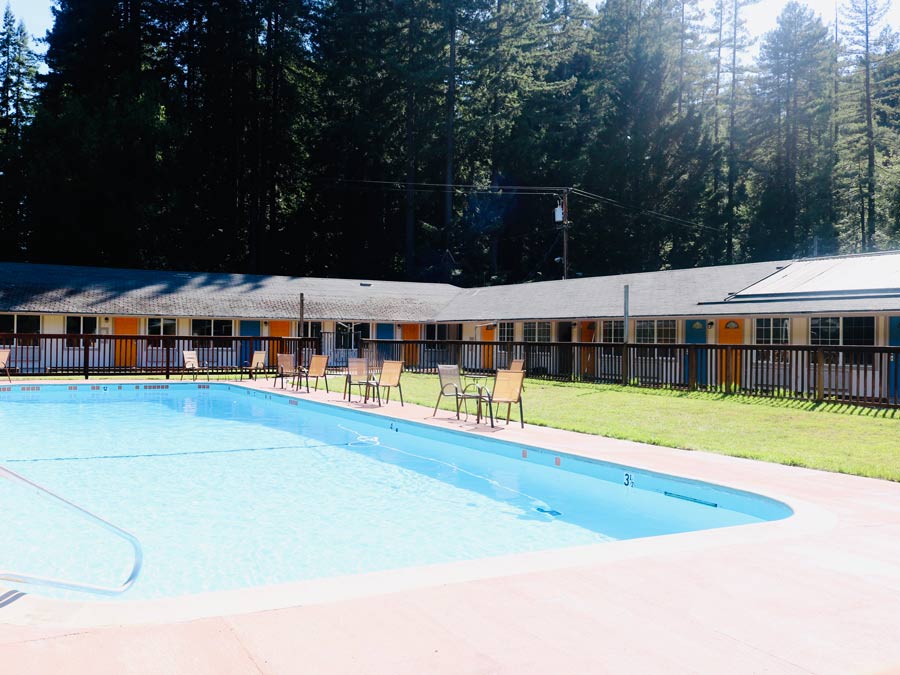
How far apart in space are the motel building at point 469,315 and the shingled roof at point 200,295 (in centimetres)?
7

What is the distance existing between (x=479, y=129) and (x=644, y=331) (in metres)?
22.4

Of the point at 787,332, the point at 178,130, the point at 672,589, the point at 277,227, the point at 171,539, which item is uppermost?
the point at 178,130

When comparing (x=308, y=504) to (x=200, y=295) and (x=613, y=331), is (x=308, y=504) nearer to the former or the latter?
(x=613, y=331)

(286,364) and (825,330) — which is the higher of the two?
(825,330)

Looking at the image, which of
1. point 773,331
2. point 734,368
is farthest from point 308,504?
point 773,331

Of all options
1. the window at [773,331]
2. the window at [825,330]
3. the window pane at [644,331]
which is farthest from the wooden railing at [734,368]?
the window at [773,331]

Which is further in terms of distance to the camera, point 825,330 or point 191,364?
point 191,364

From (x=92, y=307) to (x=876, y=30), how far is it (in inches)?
1761

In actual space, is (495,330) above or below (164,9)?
below

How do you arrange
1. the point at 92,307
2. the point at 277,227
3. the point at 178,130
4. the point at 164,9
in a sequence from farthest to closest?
the point at 277,227, the point at 164,9, the point at 178,130, the point at 92,307

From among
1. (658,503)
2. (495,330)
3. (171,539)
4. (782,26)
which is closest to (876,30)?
(782,26)

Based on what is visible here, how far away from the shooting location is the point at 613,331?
982 inches

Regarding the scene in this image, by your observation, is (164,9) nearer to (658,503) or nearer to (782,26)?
(782,26)

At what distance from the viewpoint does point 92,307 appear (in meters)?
25.7
